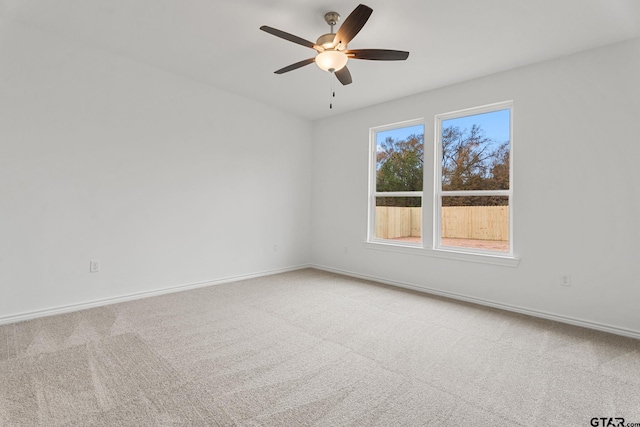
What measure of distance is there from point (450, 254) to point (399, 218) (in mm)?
928

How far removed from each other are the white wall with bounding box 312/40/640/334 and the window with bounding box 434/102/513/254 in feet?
0.54

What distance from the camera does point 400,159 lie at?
4492mm

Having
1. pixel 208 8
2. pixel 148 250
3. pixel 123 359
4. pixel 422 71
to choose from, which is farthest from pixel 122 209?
pixel 422 71

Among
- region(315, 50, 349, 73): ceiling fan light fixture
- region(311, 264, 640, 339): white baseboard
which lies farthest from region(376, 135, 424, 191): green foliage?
region(315, 50, 349, 73): ceiling fan light fixture

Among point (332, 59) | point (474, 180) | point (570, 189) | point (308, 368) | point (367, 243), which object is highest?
point (332, 59)

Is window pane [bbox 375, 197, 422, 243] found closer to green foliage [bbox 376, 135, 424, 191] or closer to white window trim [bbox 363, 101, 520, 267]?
white window trim [bbox 363, 101, 520, 267]

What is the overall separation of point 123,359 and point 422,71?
3860 mm

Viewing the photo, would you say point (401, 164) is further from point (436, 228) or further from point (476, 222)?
point (476, 222)

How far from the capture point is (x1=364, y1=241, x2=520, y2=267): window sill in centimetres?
340

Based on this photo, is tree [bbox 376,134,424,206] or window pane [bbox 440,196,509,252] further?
tree [bbox 376,134,424,206]

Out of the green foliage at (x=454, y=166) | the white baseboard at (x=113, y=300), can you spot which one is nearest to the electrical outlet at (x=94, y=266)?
the white baseboard at (x=113, y=300)

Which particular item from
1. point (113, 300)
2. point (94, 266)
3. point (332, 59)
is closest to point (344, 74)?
point (332, 59)

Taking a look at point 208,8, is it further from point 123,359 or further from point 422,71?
point 123,359

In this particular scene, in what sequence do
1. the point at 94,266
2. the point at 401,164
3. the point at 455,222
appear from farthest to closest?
the point at 401,164, the point at 455,222, the point at 94,266
